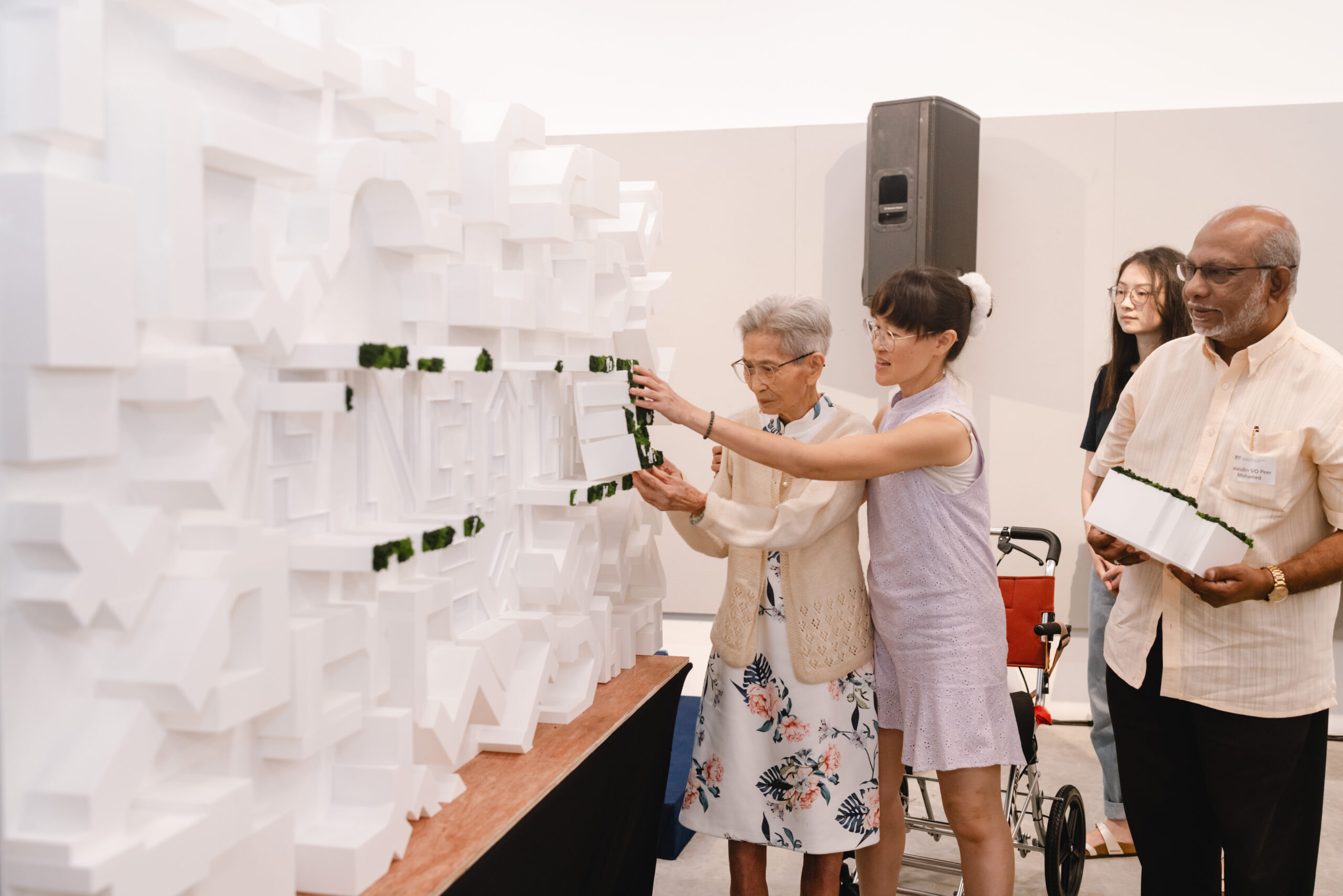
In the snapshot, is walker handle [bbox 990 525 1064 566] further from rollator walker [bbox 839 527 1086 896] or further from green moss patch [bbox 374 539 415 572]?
green moss patch [bbox 374 539 415 572]

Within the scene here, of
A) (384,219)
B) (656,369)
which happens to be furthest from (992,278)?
(384,219)

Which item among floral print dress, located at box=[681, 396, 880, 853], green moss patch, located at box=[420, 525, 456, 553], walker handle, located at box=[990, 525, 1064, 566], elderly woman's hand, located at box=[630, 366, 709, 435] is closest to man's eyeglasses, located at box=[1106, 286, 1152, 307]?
walker handle, located at box=[990, 525, 1064, 566]

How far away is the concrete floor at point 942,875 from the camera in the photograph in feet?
9.67

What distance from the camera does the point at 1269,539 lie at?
1864mm

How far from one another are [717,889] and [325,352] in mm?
2232

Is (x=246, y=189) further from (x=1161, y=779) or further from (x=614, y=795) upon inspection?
(x=1161, y=779)

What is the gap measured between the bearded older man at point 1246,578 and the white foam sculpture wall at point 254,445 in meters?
1.15

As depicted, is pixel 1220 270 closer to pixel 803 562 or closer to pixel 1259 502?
pixel 1259 502

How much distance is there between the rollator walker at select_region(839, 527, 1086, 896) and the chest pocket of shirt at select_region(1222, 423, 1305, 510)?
70 centimetres

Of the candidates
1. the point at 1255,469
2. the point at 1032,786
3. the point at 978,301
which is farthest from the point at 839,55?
the point at 1255,469

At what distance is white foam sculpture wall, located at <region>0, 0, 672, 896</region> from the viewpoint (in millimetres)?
1021

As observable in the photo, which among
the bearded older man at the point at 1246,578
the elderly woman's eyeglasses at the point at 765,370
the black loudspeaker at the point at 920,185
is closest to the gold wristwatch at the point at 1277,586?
the bearded older man at the point at 1246,578

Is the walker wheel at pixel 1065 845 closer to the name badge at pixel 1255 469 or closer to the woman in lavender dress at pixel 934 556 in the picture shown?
the woman in lavender dress at pixel 934 556

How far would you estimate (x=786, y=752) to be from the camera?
6.87 feet
